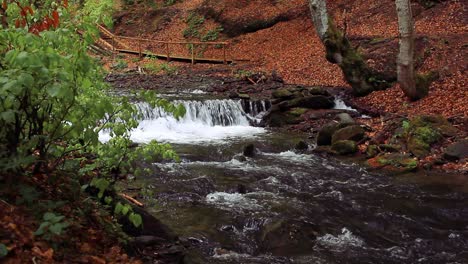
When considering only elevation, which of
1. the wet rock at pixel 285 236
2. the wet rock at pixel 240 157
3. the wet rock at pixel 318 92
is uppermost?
the wet rock at pixel 318 92

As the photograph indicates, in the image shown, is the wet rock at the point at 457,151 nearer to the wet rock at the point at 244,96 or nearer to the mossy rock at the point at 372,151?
the mossy rock at the point at 372,151

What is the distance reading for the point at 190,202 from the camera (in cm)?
813

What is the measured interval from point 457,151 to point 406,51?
4157 millimetres

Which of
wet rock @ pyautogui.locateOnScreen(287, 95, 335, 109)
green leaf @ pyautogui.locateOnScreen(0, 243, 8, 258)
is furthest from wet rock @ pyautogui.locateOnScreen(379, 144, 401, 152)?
green leaf @ pyautogui.locateOnScreen(0, 243, 8, 258)

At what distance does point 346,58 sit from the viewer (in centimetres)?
1622

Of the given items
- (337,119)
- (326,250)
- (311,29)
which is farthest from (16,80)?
(311,29)

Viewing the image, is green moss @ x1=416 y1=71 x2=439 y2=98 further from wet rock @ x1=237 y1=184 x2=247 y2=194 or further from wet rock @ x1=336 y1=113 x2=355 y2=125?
wet rock @ x1=237 y1=184 x2=247 y2=194

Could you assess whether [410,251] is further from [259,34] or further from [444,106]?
[259,34]

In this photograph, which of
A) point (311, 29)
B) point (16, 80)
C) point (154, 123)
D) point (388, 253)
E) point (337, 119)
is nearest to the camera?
point (16, 80)

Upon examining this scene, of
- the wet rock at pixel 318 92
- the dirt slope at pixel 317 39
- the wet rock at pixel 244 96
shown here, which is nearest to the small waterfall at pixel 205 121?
the wet rock at pixel 244 96

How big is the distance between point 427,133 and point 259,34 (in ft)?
53.8

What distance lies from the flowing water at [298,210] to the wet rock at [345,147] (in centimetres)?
52

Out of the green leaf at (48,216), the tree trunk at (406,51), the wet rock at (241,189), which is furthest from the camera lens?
the tree trunk at (406,51)

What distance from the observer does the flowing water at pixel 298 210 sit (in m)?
6.41
